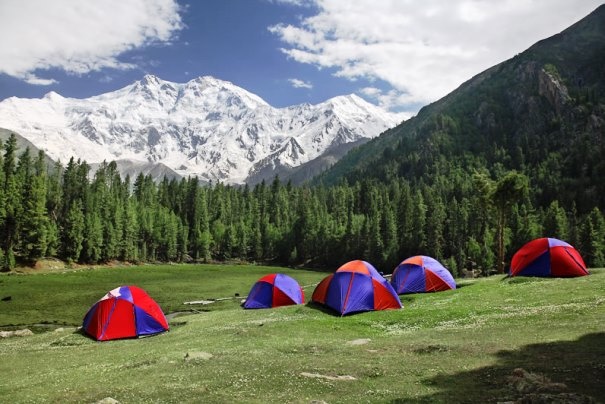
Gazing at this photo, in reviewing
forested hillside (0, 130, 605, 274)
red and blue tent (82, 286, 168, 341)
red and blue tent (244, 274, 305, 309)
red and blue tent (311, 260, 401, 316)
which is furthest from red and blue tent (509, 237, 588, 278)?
forested hillside (0, 130, 605, 274)

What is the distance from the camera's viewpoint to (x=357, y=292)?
3841cm

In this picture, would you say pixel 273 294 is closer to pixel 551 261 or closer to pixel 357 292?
pixel 357 292

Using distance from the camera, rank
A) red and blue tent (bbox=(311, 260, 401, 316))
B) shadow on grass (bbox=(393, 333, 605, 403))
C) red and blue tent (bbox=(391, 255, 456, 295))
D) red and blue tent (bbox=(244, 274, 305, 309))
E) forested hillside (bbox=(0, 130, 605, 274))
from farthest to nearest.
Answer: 1. forested hillside (bbox=(0, 130, 605, 274))
2. red and blue tent (bbox=(391, 255, 456, 295))
3. red and blue tent (bbox=(244, 274, 305, 309))
4. red and blue tent (bbox=(311, 260, 401, 316))
5. shadow on grass (bbox=(393, 333, 605, 403))

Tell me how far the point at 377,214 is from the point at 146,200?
301ft

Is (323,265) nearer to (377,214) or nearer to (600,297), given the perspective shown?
(377,214)

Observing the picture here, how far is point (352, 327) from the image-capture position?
3198 centimetres

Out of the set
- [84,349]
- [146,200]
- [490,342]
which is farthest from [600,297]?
[146,200]

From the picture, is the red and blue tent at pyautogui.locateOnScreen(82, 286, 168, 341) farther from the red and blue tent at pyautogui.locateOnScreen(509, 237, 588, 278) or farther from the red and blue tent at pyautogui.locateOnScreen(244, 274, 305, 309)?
the red and blue tent at pyautogui.locateOnScreen(509, 237, 588, 278)

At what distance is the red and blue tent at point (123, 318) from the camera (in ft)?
113

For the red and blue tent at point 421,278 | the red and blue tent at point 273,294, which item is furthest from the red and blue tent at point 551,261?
the red and blue tent at point 273,294

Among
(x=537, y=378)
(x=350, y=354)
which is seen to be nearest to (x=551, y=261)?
(x=350, y=354)

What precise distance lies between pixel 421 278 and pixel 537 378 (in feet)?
106

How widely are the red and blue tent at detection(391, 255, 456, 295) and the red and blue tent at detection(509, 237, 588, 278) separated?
7181 millimetres

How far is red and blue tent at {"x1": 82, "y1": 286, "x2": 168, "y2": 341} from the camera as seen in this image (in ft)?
113
